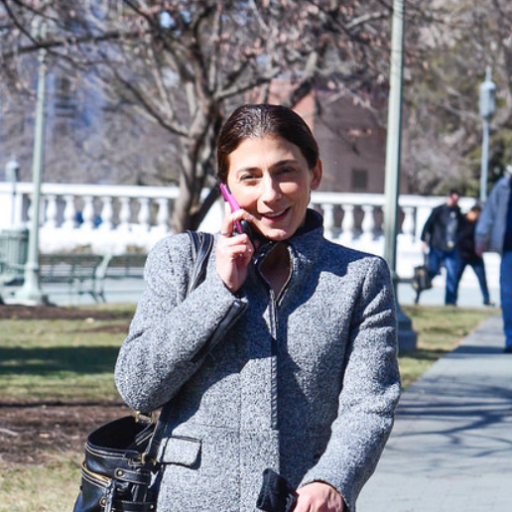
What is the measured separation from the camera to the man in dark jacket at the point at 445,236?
1895 cm

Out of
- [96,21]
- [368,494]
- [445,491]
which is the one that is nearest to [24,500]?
[368,494]

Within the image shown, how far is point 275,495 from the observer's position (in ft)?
8.22

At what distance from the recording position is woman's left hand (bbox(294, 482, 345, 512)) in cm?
251

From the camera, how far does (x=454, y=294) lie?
19.4 metres

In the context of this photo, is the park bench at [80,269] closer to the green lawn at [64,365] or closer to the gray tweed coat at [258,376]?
the green lawn at [64,365]

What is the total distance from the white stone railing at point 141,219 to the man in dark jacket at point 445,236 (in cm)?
482

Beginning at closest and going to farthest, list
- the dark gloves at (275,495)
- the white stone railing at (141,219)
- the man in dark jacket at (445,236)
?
the dark gloves at (275,495), the man in dark jacket at (445,236), the white stone railing at (141,219)

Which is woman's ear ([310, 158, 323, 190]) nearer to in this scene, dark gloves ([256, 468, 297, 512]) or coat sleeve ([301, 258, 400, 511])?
coat sleeve ([301, 258, 400, 511])

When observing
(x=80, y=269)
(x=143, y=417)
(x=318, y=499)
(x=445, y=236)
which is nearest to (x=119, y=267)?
(x=80, y=269)

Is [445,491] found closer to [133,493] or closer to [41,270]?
[133,493]

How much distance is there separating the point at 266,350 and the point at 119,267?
692 inches

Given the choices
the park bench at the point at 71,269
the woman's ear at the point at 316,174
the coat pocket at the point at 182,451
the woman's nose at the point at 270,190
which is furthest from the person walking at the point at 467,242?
the coat pocket at the point at 182,451

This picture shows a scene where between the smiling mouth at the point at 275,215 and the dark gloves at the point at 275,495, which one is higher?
the smiling mouth at the point at 275,215

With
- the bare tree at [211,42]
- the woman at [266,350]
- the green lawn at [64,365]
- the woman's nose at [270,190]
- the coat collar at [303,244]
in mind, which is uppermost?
the bare tree at [211,42]
